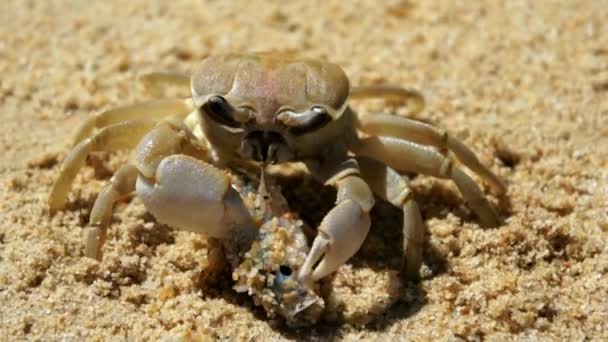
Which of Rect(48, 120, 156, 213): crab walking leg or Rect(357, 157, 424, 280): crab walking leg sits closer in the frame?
Rect(357, 157, 424, 280): crab walking leg

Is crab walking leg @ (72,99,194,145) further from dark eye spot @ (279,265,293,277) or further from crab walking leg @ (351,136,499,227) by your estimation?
dark eye spot @ (279,265,293,277)

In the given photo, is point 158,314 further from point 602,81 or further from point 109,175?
point 602,81

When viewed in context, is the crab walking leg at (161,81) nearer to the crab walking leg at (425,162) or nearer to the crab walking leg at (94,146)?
the crab walking leg at (94,146)

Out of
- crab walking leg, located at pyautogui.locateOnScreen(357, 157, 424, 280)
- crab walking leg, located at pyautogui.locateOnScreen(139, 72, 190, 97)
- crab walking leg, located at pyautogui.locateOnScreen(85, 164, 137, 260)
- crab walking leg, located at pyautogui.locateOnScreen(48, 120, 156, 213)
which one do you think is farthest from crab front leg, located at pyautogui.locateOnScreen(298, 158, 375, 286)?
crab walking leg, located at pyautogui.locateOnScreen(139, 72, 190, 97)

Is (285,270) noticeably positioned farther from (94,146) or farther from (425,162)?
(94,146)

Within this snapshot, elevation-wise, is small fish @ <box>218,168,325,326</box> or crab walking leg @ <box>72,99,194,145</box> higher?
crab walking leg @ <box>72,99,194,145</box>

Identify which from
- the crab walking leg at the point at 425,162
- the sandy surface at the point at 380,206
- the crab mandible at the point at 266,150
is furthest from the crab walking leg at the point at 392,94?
the crab walking leg at the point at 425,162
